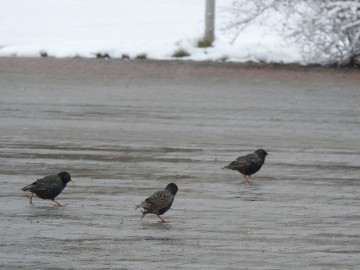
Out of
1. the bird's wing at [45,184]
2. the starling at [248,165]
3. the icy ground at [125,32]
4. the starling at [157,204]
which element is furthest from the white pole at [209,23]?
the starling at [157,204]

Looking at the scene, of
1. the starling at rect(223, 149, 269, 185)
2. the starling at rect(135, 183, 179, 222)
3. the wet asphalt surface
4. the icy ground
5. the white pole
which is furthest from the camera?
the white pole

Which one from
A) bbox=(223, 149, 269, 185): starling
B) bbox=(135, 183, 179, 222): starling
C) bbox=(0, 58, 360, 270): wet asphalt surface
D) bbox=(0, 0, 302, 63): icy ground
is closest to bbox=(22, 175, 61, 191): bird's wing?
bbox=(0, 58, 360, 270): wet asphalt surface

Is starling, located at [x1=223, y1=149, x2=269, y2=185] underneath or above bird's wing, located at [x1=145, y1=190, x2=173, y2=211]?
underneath

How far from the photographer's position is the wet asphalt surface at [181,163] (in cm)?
917

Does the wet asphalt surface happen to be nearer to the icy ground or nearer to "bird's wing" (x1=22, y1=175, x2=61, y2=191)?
"bird's wing" (x1=22, y1=175, x2=61, y2=191)

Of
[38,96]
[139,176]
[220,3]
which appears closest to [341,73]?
[38,96]

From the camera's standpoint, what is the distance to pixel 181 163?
555 inches

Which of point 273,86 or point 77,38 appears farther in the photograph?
point 77,38

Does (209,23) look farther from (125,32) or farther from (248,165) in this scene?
(248,165)

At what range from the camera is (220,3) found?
3862cm

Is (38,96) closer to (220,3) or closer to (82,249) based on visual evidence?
(82,249)

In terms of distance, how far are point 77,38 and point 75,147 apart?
15900 millimetres

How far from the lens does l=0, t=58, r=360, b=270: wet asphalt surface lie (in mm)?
9172

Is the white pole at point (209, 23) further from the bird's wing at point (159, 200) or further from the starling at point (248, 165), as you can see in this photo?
the bird's wing at point (159, 200)
